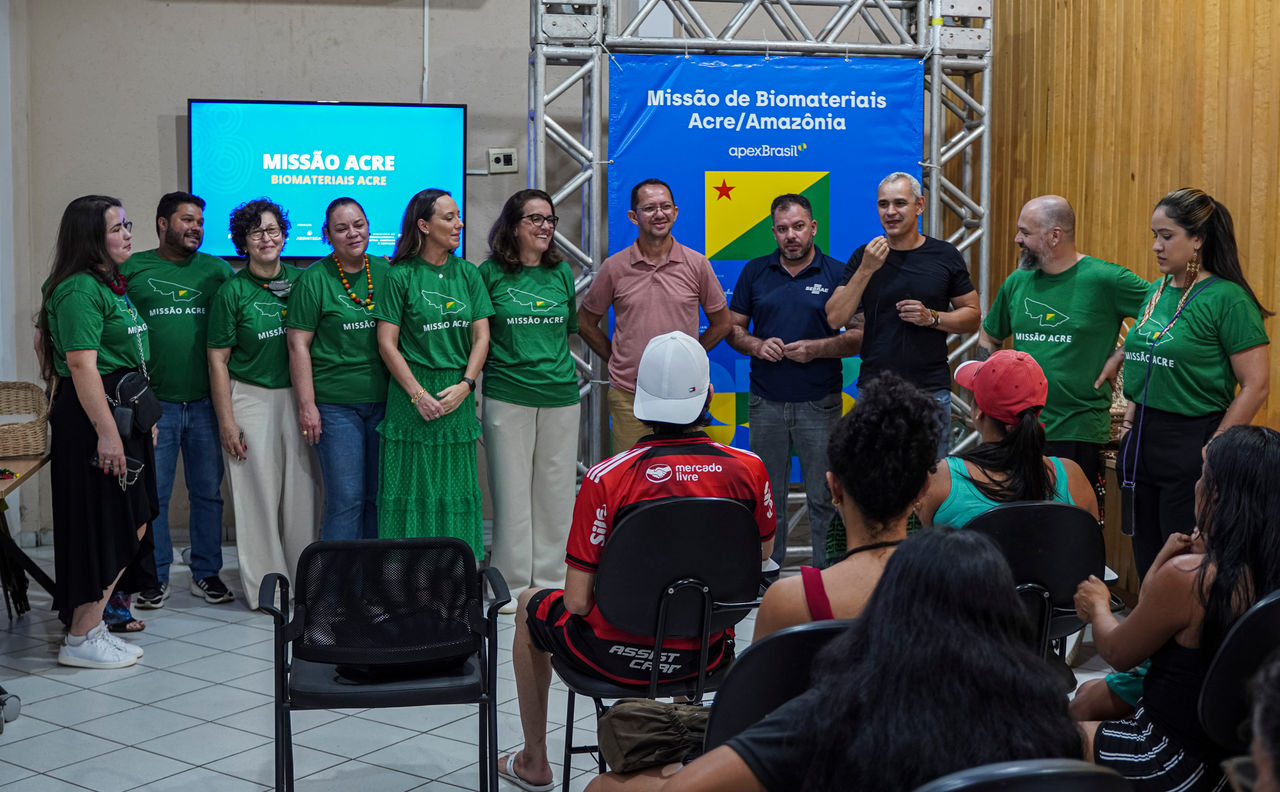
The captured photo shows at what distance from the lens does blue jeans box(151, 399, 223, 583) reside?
16.3 ft

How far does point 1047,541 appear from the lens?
2.69 m

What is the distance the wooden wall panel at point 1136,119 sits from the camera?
13.6 ft

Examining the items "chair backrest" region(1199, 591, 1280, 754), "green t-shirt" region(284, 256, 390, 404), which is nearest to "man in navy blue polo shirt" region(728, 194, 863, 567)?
"green t-shirt" region(284, 256, 390, 404)

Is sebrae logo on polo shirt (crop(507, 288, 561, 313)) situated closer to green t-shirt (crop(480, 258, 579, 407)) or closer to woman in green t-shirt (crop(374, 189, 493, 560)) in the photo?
green t-shirt (crop(480, 258, 579, 407))

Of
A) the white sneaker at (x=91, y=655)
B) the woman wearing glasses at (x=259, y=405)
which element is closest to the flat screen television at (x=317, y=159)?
the woman wearing glasses at (x=259, y=405)

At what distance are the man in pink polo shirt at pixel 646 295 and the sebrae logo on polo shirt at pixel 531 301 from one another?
0.26 metres

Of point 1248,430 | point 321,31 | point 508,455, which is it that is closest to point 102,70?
point 321,31

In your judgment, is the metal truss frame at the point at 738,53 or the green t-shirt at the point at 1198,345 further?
the metal truss frame at the point at 738,53

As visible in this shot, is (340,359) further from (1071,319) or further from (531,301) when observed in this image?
(1071,319)

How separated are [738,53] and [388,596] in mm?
3531

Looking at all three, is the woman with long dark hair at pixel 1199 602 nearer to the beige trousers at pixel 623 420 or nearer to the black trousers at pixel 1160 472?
the black trousers at pixel 1160 472

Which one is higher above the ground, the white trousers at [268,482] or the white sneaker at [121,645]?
the white trousers at [268,482]

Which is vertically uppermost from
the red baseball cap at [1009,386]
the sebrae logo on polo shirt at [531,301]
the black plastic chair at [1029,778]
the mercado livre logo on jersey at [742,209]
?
the mercado livre logo on jersey at [742,209]

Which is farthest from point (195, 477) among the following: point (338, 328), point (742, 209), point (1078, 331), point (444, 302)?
point (1078, 331)
